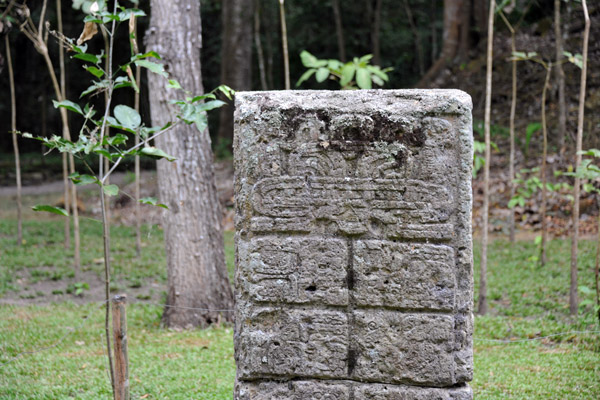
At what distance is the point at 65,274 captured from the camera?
7.62 metres

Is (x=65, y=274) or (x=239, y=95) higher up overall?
(x=239, y=95)

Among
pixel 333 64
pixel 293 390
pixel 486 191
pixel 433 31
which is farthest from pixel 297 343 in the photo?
pixel 433 31

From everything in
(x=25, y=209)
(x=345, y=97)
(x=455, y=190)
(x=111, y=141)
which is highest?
(x=345, y=97)

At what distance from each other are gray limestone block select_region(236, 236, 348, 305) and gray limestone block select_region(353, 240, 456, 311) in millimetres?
81

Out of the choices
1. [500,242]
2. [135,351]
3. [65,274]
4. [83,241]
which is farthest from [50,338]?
[500,242]

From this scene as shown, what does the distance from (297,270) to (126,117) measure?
112 cm

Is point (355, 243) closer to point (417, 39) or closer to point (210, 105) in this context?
point (210, 105)

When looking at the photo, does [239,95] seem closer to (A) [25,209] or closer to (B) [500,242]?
(B) [500,242]

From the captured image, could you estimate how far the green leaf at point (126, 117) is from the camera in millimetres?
2954

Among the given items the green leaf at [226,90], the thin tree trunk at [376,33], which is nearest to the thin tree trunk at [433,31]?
the thin tree trunk at [376,33]

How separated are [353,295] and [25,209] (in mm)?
11938

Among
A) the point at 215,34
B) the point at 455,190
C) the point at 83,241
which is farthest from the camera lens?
the point at 215,34

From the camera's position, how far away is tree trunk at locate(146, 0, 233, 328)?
17.7 feet

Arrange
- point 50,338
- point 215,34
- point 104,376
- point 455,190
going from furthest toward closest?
point 215,34 → point 50,338 → point 104,376 → point 455,190
